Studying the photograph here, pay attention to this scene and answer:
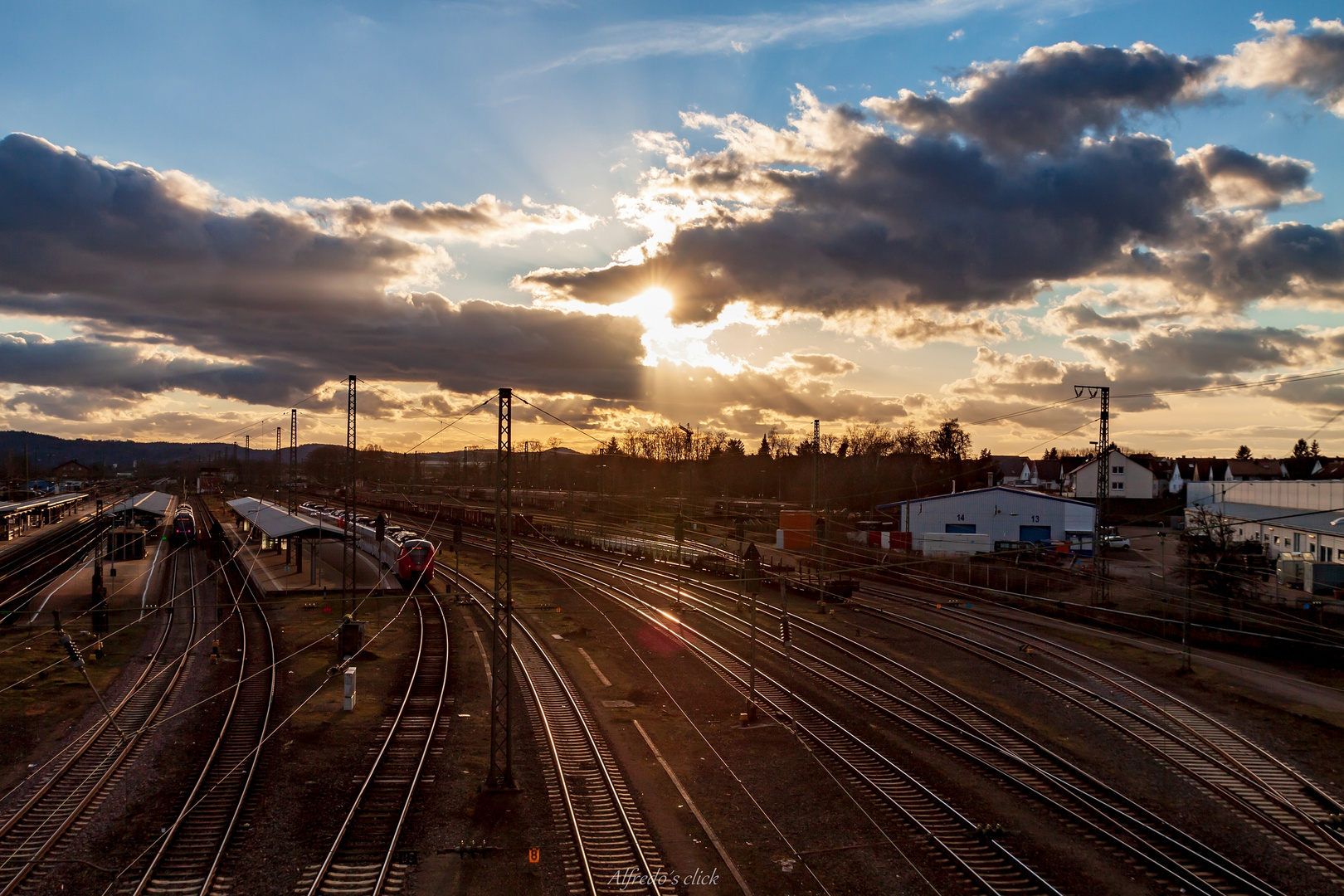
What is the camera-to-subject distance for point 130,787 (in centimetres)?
1556

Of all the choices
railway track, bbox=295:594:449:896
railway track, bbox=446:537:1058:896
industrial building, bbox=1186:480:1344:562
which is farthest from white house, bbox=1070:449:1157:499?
railway track, bbox=295:594:449:896

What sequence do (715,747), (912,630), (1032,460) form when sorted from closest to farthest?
(715,747)
(912,630)
(1032,460)

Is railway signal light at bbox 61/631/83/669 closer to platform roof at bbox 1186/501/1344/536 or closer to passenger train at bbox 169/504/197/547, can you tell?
passenger train at bbox 169/504/197/547

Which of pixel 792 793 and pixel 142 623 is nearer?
pixel 792 793

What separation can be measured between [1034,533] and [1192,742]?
40873mm

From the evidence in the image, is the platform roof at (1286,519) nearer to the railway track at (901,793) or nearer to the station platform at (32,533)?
the railway track at (901,793)

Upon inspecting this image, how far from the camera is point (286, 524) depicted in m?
45.4

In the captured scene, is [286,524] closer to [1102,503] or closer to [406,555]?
[406,555]

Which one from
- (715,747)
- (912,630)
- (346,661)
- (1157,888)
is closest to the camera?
(1157,888)

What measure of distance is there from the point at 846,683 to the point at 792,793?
846 centimetres

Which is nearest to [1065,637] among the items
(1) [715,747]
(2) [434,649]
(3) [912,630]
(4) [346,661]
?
(3) [912,630]

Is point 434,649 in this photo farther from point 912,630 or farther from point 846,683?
point 912,630

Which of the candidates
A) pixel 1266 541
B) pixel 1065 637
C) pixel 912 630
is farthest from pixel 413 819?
pixel 1266 541

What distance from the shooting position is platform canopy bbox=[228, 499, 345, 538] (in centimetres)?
4069
